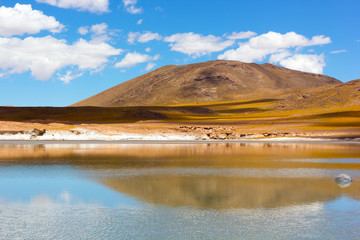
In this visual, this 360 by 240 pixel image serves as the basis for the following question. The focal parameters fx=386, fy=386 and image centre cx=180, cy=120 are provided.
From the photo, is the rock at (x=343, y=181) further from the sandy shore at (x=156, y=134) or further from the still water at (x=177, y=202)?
the sandy shore at (x=156, y=134)

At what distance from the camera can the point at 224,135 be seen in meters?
66.2

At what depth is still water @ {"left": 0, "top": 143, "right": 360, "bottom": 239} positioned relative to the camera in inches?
493

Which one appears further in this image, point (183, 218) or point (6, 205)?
point (6, 205)

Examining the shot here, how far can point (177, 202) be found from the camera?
54.2 feet

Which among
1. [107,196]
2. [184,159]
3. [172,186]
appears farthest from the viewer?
[184,159]

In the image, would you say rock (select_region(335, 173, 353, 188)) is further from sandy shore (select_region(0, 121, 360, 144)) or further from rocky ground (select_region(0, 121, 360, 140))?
rocky ground (select_region(0, 121, 360, 140))

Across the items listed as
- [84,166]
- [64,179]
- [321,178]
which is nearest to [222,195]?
[321,178]

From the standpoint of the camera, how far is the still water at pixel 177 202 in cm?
1252

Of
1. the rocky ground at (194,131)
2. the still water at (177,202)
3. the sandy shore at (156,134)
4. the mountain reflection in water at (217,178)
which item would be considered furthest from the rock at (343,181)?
the rocky ground at (194,131)

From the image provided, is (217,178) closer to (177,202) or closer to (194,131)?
(177,202)

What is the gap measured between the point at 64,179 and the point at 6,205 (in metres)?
6.73

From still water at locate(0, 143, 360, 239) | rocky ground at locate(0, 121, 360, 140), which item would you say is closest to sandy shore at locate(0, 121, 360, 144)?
rocky ground at locate(0, 121, 360, 140)

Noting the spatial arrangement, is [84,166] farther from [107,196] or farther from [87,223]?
[87,223]

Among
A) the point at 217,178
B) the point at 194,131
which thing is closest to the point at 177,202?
the point at 217,178
